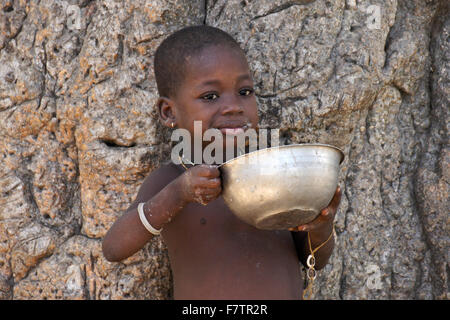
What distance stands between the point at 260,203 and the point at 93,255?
1.09 metres

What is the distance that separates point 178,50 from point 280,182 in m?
0.79

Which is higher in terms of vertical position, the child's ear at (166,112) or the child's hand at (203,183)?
the child's ear at (166,112)

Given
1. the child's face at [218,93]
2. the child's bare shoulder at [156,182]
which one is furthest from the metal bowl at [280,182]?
the child's bare shoulder at [156,182]

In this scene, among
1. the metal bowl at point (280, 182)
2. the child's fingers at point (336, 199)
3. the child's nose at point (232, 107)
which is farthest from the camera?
the child's nose at point (232, 107)

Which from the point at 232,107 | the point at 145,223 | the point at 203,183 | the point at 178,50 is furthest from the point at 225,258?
the point at 178,50

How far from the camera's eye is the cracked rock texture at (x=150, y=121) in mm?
2508

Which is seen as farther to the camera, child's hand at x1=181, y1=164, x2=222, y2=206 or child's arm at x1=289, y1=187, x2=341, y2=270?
child's arm at x1=289, y1=187, x2=341, y2=270

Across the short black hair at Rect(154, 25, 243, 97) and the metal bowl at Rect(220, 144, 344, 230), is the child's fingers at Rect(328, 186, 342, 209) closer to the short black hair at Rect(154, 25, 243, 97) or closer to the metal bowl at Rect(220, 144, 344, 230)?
the metal bowl at Rect(220, 144, 344, 230)

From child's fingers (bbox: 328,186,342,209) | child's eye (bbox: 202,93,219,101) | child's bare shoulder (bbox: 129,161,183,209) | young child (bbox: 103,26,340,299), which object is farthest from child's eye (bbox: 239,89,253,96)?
child's fingers (bbox: 328,186,342,209)

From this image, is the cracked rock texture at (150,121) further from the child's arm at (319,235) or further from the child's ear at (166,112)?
the child's arm at (319,235)

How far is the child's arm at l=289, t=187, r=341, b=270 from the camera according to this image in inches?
78.3

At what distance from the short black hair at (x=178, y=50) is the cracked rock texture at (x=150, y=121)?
0.65ft

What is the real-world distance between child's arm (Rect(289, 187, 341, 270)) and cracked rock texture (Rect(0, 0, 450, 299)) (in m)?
0.32
